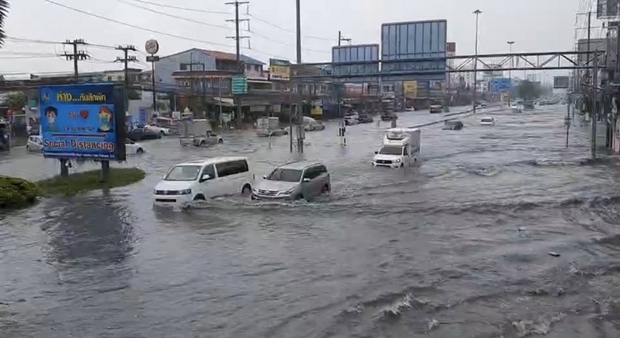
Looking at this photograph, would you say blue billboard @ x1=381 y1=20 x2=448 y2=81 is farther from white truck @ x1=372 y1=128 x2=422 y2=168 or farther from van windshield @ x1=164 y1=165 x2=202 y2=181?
van windshield @ x1=164 y1=165 x2=202 y2=181

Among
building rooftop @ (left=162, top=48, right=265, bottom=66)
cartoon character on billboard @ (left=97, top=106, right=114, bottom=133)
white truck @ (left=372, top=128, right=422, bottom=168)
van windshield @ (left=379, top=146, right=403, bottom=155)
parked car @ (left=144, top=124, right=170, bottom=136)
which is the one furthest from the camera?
building rooftop @ (left=162, top=48, right=265, bottom=66)

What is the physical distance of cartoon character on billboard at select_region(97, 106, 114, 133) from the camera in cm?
2822

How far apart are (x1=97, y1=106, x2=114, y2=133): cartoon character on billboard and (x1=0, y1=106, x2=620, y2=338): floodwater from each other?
2.77 m

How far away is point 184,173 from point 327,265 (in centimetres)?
964

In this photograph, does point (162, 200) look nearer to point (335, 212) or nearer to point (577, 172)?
point (335, 212)

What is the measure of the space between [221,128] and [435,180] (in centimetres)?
4643

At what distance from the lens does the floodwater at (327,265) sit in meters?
11.3

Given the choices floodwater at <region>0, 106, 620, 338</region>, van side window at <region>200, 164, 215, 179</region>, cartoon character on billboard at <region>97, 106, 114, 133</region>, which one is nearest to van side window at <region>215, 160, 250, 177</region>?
van side window at <region>200, 164, 215, 179</region>

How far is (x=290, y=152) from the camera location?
1880 inches

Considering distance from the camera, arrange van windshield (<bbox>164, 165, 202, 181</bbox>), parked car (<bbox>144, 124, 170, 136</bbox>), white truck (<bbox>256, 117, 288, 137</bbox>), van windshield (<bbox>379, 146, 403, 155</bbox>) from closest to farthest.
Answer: van windshield (<bbox>164, 165, 202, 181</bbox>) < van windshield (<bbox>379, 146, 403, 155</bbox>) < parked car (<bbox>144, 124, 170, 136</bbox>) < white truck (<bbox>256, 117, 288, 137</bbox>)

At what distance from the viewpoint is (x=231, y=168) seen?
80.8ft

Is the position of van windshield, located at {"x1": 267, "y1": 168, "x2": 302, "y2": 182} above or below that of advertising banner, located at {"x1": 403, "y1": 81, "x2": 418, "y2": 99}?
below

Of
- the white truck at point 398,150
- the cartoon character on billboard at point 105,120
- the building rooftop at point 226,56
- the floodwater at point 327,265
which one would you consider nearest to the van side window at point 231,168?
the floodwater at point 327,265

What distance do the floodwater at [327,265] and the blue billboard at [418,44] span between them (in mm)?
22665
